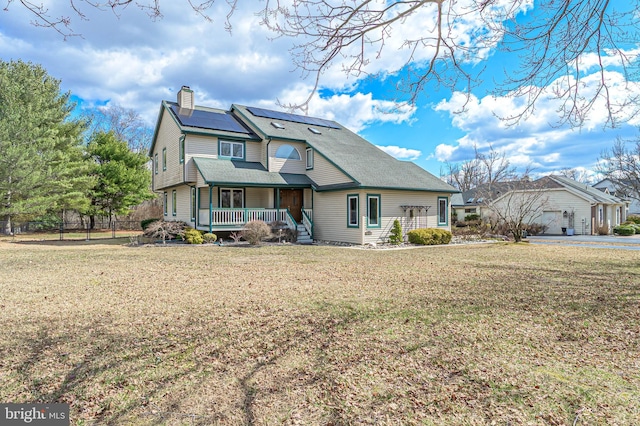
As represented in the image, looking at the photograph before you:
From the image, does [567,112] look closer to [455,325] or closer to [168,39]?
[455,325]

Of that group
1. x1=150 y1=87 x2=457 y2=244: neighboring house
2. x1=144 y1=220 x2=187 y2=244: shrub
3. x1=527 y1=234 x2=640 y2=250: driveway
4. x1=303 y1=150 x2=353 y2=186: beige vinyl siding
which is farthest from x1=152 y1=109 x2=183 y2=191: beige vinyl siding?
x1=527 y1=234 x2=640 y2=250: driveway

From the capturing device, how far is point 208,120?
19469 mm

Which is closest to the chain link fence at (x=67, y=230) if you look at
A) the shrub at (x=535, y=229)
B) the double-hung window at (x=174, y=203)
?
the double-hung window at (x=174, y=203)

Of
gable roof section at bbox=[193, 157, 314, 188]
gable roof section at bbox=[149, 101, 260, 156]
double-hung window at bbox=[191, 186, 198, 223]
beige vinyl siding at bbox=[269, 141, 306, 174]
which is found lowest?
double-hung window at bbox=[191, 186, 198, 223]

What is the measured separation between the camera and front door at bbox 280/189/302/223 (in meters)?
20.0

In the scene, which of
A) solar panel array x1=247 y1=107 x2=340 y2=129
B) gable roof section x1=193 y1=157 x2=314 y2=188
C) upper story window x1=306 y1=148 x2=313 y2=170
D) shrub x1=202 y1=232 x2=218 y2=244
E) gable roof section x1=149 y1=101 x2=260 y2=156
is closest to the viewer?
shrub x1=202 y1=232 x2=218 y2=244

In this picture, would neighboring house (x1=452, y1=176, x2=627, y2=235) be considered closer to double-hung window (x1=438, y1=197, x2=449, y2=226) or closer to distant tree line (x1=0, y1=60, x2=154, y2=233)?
double-hung window (x1=438, y1=197, x2=449, y2=226)

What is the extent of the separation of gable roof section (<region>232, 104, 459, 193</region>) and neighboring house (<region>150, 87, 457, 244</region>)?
8 cm

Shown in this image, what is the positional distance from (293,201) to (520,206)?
40.7 ft

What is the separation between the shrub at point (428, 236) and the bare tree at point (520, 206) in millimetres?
4054

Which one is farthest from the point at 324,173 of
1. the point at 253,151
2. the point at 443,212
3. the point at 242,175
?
the point at 443,212

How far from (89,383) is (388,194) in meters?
15.7

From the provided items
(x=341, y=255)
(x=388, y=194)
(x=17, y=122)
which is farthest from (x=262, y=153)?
(x=17, y=122)

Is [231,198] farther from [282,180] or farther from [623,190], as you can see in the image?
[623,190]
